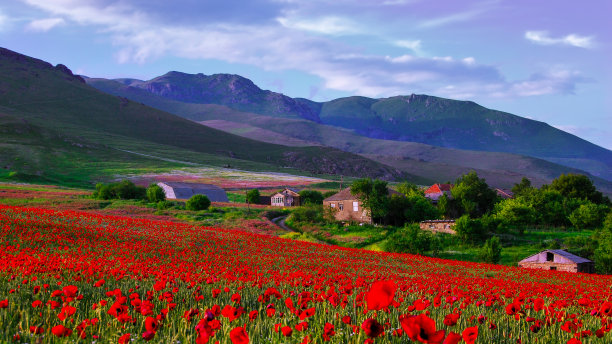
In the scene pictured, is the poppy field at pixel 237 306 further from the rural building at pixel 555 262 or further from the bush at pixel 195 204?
the bush at pixel 195 204

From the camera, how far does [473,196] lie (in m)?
90.6

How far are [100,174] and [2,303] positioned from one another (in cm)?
13309

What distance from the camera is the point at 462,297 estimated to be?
451 inches

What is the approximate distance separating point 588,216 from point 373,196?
3106 cm

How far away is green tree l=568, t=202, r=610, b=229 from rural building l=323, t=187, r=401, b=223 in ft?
84.2

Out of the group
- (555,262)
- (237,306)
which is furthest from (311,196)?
(237,306)

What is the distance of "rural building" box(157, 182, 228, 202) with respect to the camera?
9969cm

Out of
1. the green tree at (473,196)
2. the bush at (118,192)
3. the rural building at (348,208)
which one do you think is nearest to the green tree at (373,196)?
the rural building at (348,208)

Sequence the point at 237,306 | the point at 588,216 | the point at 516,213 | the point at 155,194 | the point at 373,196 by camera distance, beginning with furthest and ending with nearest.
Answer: the point at 588,216 → the point at 155,194 → the point at 516,213 → the point at 373,196 → the point at 237,306

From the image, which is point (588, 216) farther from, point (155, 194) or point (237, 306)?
point (237, 306)

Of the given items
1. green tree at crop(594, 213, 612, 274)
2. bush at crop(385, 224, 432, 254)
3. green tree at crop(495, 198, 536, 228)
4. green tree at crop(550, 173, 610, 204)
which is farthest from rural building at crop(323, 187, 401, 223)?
green tree at crop(550, 173, 610, 204)

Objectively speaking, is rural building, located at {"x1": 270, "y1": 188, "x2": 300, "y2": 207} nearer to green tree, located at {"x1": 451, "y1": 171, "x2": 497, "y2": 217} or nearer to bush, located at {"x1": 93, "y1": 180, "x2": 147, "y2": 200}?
green tree, located at {"x1": 451, "y1": 171, "x2": 497, "y2": 217}

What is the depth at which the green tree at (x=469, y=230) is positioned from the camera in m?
57.2

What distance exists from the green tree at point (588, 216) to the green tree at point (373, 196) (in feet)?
91.2
